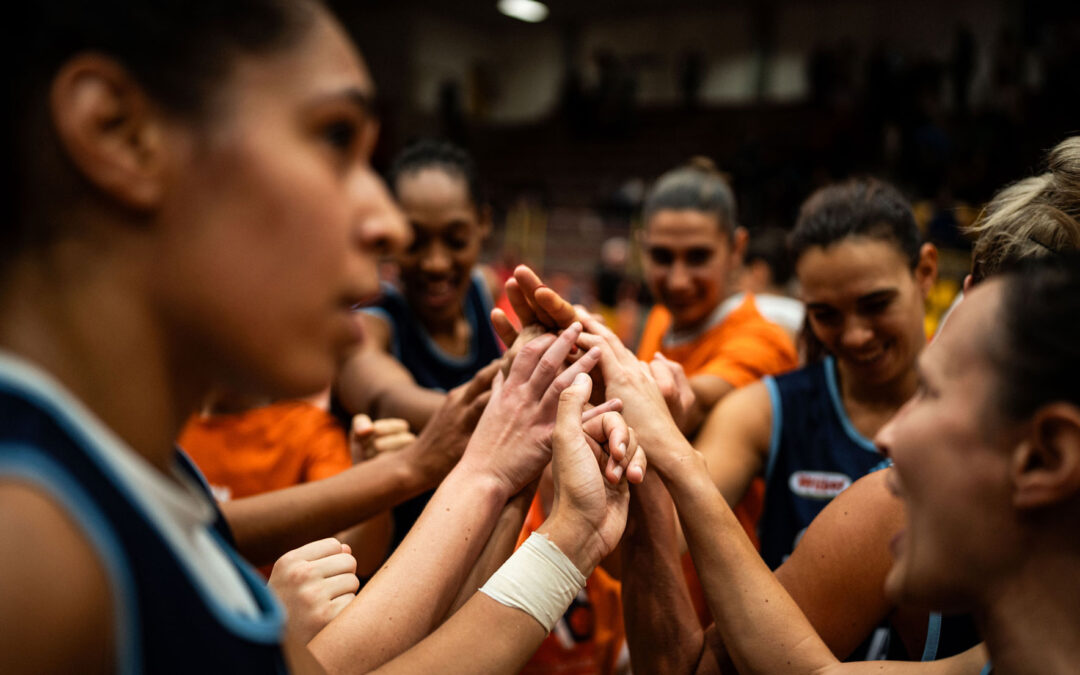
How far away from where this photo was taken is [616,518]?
5.02ft

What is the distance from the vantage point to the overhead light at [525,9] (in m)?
16.4

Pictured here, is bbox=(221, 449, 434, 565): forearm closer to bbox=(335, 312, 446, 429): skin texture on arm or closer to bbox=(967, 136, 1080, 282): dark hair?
bbox=(335, 312, 446, 429): skin texture on arm

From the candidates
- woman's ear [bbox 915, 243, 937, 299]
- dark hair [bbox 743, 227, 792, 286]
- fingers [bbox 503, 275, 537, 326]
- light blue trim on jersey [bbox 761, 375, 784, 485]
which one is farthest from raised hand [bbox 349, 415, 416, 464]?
dark hair [bbox 743, 227, 792, 286]

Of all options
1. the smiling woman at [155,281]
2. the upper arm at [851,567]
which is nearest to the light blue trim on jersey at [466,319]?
the upper arm at [851,567]

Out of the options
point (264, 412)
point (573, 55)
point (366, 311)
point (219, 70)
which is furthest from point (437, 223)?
point (573, 55)

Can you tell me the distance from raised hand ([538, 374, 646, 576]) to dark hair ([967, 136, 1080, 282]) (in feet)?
2.52

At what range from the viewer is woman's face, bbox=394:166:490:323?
8.91ft

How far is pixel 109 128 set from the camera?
76 cm

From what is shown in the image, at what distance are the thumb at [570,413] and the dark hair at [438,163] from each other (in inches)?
53.6

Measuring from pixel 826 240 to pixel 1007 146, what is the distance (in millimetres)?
10242

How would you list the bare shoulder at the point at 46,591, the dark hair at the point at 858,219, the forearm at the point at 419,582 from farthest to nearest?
the dark hair at the point at 858,219
the forearm at the point at 419,582
the bare shoulder at the point at 46,591

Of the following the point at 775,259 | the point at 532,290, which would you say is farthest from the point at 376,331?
the point at 775,259

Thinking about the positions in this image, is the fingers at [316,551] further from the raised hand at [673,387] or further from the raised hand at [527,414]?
the raised hand at [673,387]

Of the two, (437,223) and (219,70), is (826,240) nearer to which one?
(437,223)
